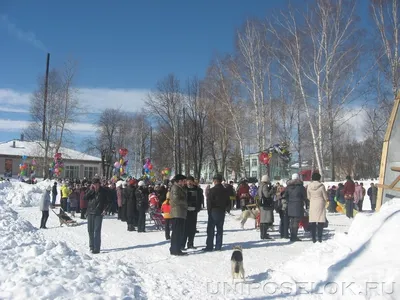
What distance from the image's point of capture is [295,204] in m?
9.76

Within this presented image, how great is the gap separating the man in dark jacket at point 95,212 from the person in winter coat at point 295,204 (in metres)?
4.51

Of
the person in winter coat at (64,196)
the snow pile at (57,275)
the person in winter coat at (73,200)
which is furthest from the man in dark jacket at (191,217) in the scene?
the person in winter coat at (64,196)

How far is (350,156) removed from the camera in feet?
243

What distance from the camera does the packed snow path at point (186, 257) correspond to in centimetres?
609

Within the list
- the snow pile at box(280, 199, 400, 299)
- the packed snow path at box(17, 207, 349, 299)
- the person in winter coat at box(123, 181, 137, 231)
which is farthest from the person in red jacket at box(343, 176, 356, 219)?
the snow pile at box(280, 199, 400, 299)

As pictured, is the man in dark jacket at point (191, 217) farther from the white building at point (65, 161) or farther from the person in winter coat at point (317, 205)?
the white building at point (65, 161)

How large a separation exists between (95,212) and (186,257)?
251 centimetres

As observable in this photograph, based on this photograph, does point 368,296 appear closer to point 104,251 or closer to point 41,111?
point 104,251

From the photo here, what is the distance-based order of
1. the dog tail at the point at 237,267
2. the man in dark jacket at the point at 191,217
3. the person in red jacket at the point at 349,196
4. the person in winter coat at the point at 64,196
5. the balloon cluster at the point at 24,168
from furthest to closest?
the balloon cluster at the point at 24,168, the person in winter coat at the point at 64,196, the person in red jacket at the point at 349,196, the man in dark jacket at the point at 191,217, the dog tail at the point at 237,267

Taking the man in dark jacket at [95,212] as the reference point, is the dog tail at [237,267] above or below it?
below

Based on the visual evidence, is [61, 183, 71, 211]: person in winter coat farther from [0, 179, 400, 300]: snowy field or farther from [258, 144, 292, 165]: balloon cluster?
[258, 144, 292, 165]: balloon cluster

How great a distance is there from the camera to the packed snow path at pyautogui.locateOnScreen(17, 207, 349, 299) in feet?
20.0

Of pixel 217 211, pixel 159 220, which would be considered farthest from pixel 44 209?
pixel 217 211

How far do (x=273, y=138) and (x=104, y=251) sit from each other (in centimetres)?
2435
